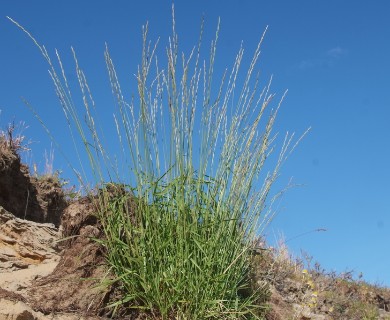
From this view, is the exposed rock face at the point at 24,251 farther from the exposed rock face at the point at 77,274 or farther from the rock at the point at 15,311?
the rock at the point at 15,311

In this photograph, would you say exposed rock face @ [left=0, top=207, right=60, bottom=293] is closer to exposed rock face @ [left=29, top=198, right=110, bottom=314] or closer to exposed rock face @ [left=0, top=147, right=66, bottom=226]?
exposed rock face @ [left=29, top=198, right=110, bottom=314]

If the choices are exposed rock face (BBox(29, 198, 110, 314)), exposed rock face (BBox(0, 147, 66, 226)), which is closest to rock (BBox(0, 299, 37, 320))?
exposed rock face (BBox(29, 198, 110, 314))

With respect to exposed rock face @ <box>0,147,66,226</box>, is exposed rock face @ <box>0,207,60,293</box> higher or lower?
lower

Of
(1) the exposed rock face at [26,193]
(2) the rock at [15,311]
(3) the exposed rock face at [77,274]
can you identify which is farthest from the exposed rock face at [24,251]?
(1) the exposed rock face at [26,193]

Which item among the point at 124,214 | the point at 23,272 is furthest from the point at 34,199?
the point at 124,214

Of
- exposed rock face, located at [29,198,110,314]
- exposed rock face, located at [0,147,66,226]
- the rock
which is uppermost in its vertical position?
exposed rock face, located at [0,147,66,226]

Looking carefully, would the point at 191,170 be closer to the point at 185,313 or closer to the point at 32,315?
the point at 185,313

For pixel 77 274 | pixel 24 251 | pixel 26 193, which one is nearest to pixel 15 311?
pixel 77 274

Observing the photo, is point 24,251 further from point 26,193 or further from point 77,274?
point 26,193

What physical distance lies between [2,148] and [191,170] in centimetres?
381

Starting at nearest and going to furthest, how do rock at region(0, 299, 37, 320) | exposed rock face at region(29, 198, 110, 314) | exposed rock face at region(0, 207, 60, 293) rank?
rock at region(0, 299, 37, 320) < exposed rock face at region(29, 198, 110, 314) < exposed rock face at region(0, 207, 60, 293)

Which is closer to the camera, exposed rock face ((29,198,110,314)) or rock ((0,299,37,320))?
rock ((0,299,37,320))

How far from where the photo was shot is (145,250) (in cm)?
359

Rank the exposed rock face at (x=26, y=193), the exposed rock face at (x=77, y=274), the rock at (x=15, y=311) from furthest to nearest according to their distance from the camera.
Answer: the exposed rock face at (x=26, y=193) → the exposed rock face at (x=77, y=274) → the rock at (x=15, y=311)
